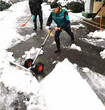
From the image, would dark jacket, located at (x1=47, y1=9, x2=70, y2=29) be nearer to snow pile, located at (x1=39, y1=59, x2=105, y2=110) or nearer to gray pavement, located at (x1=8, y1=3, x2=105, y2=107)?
gray pavement, located at (x1=8, y1=3, x2=105, y2=107)

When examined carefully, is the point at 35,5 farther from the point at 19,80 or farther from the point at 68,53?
the point at 19,80

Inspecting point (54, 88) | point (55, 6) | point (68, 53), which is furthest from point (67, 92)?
point (55, 6)

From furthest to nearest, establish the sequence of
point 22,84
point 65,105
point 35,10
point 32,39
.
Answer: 1. point 35,10
2. point 32,39
3. point 22,84
4. point 65,105

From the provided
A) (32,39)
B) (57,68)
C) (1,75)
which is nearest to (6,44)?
(32,39)

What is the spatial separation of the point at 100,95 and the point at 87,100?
40 centimetres

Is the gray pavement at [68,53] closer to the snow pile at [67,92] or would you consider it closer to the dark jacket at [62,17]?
the snow pile at [67,92]

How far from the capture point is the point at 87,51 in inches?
191

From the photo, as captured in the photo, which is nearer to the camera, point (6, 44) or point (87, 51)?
point (87, 51)

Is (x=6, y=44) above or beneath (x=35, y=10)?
beneath

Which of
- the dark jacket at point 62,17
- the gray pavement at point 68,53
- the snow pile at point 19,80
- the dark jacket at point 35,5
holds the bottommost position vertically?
the gray pavement at point 68,53

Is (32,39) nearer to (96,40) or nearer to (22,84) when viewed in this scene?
(96,40)

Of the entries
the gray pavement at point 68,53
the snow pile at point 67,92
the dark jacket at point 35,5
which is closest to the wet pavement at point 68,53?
the gray pavement at point 68,53

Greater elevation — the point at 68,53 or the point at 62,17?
the point at 62,17

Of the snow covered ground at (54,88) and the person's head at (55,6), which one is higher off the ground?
the person's head at (55,6)
